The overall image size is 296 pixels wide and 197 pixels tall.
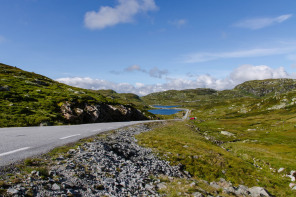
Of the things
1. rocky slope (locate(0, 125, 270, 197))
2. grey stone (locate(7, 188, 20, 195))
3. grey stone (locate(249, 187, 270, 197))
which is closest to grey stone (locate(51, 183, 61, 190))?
rocky slope (locate(0, 125, 270, 197))

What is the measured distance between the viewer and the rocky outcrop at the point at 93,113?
158ft

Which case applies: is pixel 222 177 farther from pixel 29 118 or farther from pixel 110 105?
pixel 110 105

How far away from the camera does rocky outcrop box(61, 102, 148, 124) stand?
158 ft

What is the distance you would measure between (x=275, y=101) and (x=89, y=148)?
20782cm

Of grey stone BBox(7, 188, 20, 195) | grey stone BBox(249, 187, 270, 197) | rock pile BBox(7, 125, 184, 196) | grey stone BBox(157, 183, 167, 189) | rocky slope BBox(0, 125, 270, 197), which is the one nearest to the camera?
grey stone BBox(7, 188, 20, 195)

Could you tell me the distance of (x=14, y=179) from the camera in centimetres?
849

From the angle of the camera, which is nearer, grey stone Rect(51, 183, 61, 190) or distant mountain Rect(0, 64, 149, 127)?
grey stone Rect(51, 183, 61, 190)

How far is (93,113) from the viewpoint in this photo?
56094 millimetres

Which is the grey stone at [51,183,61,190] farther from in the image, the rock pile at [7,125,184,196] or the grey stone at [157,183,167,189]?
the grey stone at [157,183,167,189]

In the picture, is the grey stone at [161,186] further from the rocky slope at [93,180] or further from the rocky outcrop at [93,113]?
the rocky outcrop at [93,113]

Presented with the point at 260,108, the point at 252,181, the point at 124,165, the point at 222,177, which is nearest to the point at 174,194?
the point at 124,165

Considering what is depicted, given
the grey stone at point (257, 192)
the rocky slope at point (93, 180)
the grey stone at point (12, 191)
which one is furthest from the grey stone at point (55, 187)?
the grey stone at point (257, 192)

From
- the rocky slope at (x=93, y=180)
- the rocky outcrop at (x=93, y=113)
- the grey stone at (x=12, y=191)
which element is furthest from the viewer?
the rocky outcrop at (x=93, y=113)

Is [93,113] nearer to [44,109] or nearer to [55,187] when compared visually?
[44,109]
